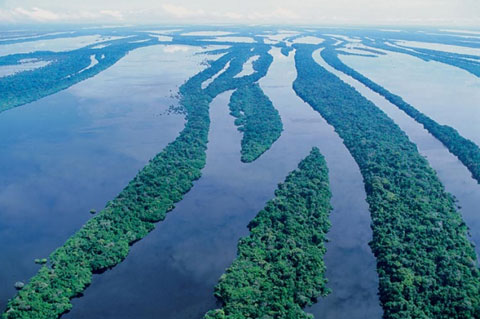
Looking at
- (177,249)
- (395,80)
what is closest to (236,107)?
(177,249)

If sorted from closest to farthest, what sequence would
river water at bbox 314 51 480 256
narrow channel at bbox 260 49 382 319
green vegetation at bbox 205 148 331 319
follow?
green vegetation at bbox 205 148 331 319
narrow channel at bbox 260 49 382 319
river water at bbox 314 51 480 256

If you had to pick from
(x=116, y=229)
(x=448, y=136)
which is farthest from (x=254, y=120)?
(x=116, y=229)

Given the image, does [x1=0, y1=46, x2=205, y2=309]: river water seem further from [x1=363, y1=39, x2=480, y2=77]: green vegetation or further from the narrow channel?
[x1=363, y1=39, x2=480, y2=77]: green vegetation

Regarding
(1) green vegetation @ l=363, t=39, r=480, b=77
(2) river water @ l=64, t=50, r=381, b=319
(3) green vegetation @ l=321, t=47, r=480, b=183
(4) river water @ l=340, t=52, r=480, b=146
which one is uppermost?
(1) green vegetation @ l=363, t=39, r=480, b=77

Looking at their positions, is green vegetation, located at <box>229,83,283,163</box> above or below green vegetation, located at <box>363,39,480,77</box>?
below

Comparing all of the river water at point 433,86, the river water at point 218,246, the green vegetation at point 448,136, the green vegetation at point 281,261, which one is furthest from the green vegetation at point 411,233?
the river water at point 433,86

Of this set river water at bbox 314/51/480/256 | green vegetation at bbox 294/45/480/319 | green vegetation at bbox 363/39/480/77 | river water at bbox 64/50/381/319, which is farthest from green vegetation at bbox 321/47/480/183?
green vegetation at bbox 363/39/480/77

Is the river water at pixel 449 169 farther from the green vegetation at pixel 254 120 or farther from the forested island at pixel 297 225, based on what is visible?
the green vegetation at pixel 254 120

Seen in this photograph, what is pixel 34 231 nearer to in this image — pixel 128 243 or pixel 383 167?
pixel 128 243
